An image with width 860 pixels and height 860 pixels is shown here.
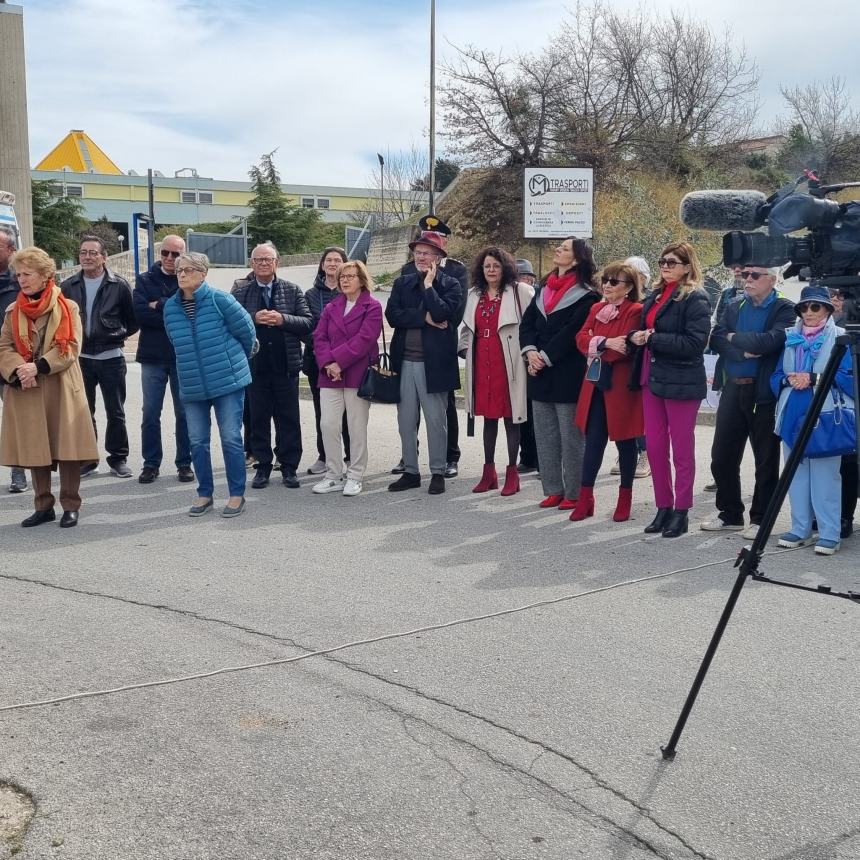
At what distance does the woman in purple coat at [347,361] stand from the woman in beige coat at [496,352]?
0.83m

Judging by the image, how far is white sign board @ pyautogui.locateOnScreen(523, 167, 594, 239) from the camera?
25.5 m

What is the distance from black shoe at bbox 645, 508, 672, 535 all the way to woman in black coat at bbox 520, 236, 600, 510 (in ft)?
2.59

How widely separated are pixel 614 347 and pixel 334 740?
4143 millimetres

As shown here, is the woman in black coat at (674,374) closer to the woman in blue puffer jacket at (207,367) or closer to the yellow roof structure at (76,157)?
the woman in blue puffer jacket at (207,367)

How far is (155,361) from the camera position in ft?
29.7

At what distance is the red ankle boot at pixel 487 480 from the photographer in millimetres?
8492

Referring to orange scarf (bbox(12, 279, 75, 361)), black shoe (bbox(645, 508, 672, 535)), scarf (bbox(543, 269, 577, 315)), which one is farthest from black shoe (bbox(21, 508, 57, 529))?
black shoe (bbox(645, 508, 672, 535))

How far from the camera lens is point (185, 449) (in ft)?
29.8

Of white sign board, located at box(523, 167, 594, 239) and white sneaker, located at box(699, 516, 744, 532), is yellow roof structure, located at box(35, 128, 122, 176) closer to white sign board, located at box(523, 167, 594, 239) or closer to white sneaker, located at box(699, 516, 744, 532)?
white sign board, located at box(523, 167, 594, 239)

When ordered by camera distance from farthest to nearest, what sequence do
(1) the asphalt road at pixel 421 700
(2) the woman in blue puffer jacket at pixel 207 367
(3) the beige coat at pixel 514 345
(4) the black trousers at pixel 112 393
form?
1. (4) the black trousers at pixel 112 393
2. (3) the beige coat at pixel 514 345
3. (2) the woman in blue puffer jacket at pixel 207 367
4. (1) the asphalt road at pixel 421 700

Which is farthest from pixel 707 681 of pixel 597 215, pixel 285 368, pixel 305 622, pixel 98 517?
pixel 597 215

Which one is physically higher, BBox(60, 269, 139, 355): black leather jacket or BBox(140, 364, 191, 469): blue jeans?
BBox(60, 269, 139, 355): black leather jacket

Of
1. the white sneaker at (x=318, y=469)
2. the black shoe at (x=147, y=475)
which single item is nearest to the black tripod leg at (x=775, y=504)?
the white sneaker at (x=318, y=469)

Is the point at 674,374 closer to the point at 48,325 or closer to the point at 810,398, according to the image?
the point at 810,398
